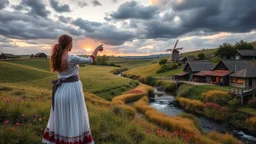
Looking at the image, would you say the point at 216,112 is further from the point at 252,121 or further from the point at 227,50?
the point at 227,50

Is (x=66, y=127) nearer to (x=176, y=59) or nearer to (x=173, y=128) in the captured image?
(x=173, y=128)

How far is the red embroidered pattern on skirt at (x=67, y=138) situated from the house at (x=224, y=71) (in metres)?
43.8

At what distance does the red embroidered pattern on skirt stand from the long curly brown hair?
1.81 m

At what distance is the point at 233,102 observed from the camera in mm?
27094

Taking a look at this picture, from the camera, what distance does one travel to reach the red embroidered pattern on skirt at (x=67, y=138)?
4.50 metres

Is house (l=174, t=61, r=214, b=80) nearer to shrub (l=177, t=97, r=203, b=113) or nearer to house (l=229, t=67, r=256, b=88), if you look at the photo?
house (l=229, t=67, r=256, b=88)

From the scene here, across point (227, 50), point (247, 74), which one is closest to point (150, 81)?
point (247, 74)

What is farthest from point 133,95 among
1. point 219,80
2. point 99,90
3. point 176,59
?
point 176,59

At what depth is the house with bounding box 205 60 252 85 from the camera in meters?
42.0

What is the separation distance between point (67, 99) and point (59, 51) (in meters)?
1.24

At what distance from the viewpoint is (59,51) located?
4383mm

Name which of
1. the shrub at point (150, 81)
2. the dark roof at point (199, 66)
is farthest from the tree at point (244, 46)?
the shrub at point (150, 81)

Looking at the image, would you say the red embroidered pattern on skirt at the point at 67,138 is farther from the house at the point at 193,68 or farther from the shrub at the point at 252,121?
the house at the point at 193,68

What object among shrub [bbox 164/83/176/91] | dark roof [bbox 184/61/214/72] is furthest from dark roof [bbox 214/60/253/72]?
shrub [bbox 164/83/176/91]
